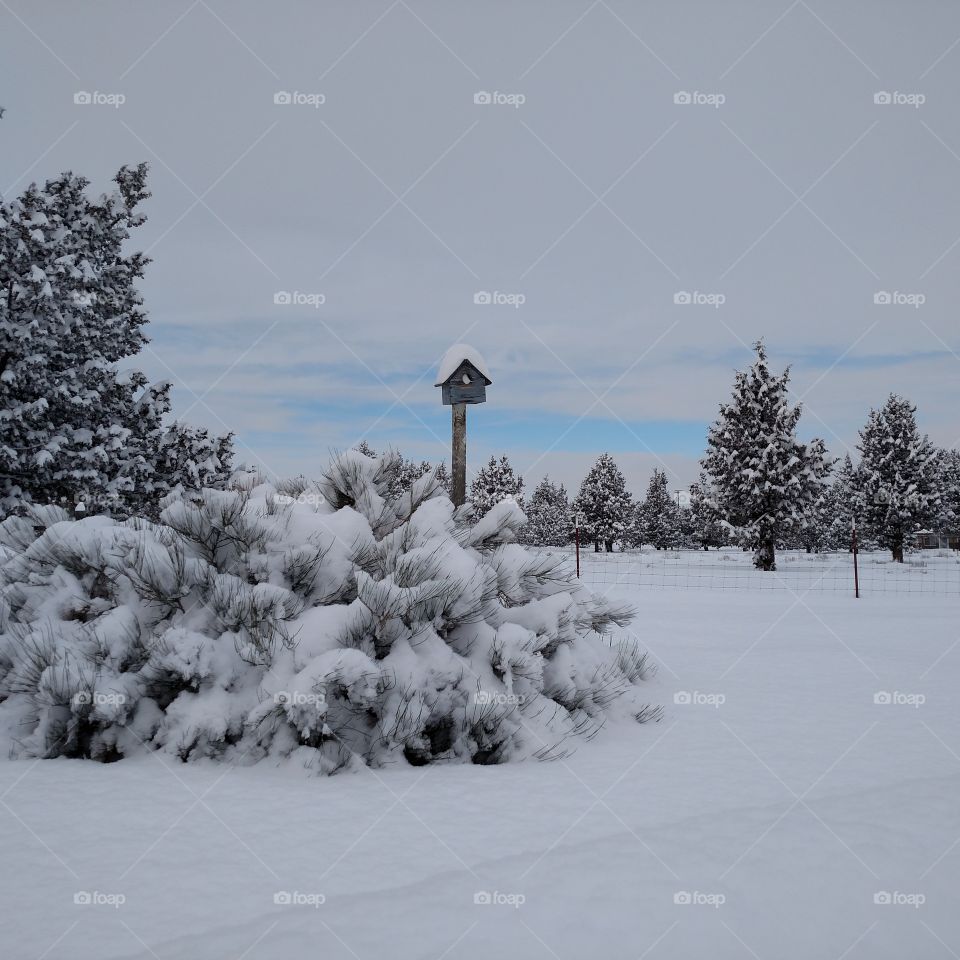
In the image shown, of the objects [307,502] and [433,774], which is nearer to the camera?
[433,774]

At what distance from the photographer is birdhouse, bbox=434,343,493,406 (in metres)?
8.21

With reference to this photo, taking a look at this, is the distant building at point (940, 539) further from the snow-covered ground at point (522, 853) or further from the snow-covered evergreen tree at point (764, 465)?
the snow-covered ground at point (522, 853)

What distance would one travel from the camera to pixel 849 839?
3285 mm

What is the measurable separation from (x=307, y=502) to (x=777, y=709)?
4098 millimetres

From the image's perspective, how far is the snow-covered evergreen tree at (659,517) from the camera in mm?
67750

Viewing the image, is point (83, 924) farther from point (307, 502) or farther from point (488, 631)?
point (307, 502)

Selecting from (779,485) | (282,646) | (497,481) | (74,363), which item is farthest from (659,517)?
(282,646)

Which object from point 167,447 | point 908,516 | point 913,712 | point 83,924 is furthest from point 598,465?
point 83,924

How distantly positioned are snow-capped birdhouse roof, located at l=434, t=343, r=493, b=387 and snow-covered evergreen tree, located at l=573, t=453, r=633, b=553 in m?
51.3

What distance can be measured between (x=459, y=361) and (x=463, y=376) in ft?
0.67

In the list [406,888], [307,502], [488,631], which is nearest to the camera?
[406,888]

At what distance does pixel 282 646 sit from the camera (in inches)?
178

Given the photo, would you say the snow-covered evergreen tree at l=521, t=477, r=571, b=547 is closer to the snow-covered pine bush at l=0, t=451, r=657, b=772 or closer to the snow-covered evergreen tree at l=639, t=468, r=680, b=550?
the snow-covered evergreen tree at l=639, t=468, r=680, b=550

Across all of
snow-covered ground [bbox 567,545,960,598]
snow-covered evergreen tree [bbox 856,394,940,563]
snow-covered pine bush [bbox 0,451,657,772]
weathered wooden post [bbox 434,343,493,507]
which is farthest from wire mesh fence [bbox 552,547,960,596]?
snow-covered pine bush [bbox 0,451,657,772]
